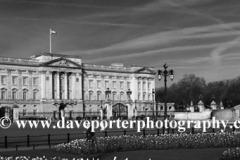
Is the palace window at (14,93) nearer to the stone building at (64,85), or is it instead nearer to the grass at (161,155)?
the stone building at (64,85)

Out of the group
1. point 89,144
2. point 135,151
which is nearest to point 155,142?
point 135,151

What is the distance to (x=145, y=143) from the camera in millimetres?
24312

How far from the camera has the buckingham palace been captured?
95.8 meters

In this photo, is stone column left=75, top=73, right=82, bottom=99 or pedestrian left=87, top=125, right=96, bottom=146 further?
stone column left=75, top=73, right=82, bottom=99

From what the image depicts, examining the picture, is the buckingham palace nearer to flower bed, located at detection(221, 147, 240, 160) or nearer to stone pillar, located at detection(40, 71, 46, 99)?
stone pillar, located at detection(40, 71, 46, 99)

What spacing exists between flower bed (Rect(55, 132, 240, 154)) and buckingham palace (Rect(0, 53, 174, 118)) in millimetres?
63334

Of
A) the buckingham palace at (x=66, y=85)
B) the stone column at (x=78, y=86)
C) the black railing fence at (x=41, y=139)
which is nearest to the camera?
the black railing fence at (x=41, y=139)

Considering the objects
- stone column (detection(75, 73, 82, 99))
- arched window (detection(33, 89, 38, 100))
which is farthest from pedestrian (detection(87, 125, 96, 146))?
stone column (detection(75, 73, 82, 99))

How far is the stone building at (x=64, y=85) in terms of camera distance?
315ft

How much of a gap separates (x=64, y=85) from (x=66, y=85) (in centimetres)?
53

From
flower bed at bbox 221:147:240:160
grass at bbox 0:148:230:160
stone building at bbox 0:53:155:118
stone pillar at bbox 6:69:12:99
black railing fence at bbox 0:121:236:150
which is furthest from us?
stone building at bbox 0:53:155:118

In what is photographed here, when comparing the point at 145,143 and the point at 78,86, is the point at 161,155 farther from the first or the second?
the point at 78,86

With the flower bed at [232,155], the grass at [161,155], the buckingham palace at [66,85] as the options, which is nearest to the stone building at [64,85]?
the buckingham palace at [66,85]

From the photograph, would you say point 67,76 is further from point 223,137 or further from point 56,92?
point 223,137
